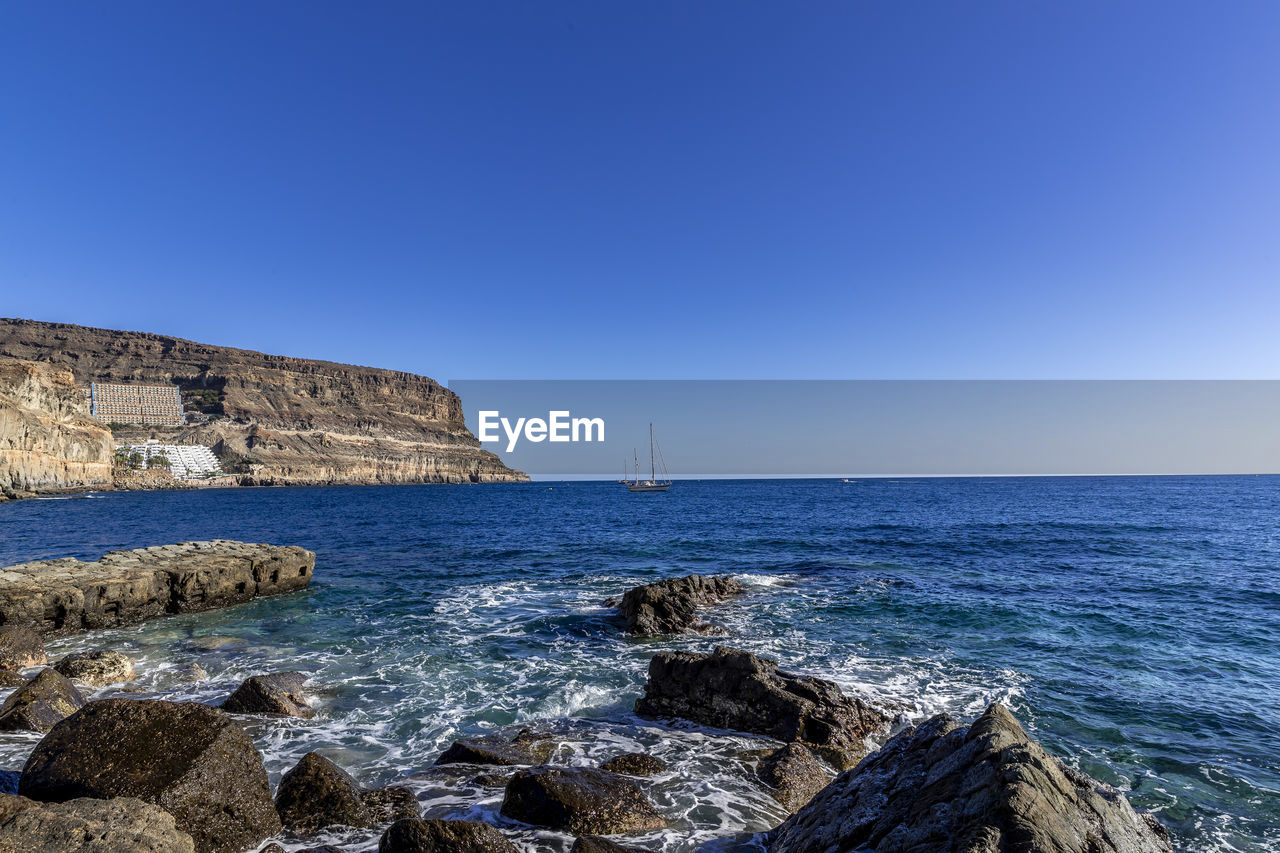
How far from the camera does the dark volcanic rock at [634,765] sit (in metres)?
7.96

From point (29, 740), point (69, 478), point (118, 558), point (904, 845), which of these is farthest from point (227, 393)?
point (904, 845)

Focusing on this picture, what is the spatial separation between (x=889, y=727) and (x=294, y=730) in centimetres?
950

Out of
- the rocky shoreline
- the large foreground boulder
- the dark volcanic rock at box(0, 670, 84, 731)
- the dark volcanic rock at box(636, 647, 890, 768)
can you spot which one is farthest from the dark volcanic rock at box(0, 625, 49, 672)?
the dark volcanic rock at box(636, 647, 890, 768)


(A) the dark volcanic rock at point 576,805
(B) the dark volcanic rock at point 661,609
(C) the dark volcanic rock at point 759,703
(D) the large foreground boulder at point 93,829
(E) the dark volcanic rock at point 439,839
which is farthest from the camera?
(B) the dark volcanic rock at point 661,609

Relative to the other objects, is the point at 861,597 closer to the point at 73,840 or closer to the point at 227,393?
the point at 73,840

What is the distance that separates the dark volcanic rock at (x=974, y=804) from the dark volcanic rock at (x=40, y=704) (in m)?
10.5

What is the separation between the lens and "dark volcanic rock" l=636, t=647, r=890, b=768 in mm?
9148

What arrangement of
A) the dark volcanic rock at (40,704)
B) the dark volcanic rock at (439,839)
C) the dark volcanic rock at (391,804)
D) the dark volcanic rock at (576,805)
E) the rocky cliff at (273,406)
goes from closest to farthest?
the dark volcanic rock at (439,839) < the dark volcanic rock at (576,805) < the dark volcanic rock at (391,804) < the dark volcanic rock at (40,704) < the rocky cliff at (273,406)

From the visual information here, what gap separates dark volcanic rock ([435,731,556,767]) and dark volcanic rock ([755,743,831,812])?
3.11 meters

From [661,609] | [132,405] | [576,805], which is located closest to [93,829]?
[576,805]

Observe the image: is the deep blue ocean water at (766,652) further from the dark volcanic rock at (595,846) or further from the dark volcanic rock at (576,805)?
the dark volcanic rock at (595,846)

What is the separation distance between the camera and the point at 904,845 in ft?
12.7

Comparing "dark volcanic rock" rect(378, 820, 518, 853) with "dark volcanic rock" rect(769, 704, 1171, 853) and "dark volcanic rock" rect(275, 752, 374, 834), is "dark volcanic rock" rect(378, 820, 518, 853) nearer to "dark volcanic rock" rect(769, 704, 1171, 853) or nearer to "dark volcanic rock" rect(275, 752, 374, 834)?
"dark volcanic rock" rect(275, 752, 374, 834)

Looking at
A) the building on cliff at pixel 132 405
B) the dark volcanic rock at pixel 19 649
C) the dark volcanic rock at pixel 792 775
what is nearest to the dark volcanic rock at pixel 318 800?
the dark volcanic rock at pixel 792 775
